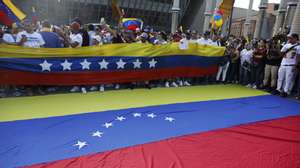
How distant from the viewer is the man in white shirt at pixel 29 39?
665 centimetres

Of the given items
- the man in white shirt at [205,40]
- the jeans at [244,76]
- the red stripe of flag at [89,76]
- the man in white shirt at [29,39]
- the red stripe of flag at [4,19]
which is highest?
the red stripe of flag at [4,19]

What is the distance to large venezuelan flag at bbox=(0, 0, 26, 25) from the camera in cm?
641

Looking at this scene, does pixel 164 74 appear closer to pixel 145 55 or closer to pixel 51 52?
pixel 145 55

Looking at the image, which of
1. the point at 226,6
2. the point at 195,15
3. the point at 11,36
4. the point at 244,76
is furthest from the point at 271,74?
the point at 195,15

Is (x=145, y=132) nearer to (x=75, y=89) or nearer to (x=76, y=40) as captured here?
(x=75, y=89)

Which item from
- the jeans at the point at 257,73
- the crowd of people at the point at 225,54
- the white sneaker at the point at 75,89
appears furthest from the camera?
the jeans at the point at 257,73

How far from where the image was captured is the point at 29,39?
677cm

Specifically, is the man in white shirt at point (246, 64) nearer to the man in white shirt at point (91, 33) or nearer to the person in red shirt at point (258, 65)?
the person in red shirt at point (258, 65)

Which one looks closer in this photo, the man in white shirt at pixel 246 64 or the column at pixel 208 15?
the man in white shirt at pixel 246 64

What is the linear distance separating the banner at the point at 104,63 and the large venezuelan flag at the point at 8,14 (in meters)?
0.76

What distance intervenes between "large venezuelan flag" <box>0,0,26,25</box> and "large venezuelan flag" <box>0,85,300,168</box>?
1994 mm

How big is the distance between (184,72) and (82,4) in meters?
33.5

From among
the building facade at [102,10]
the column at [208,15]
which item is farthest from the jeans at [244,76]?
the building facade at [102,10]

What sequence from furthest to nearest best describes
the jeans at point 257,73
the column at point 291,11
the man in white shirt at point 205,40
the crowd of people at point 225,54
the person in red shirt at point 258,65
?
the column at point 291,11 → the man in white shirt at point 205,40 → the jeans at point 257,73 → the person in red shirt at point 258,65 → the crowd of people at point 225,54
